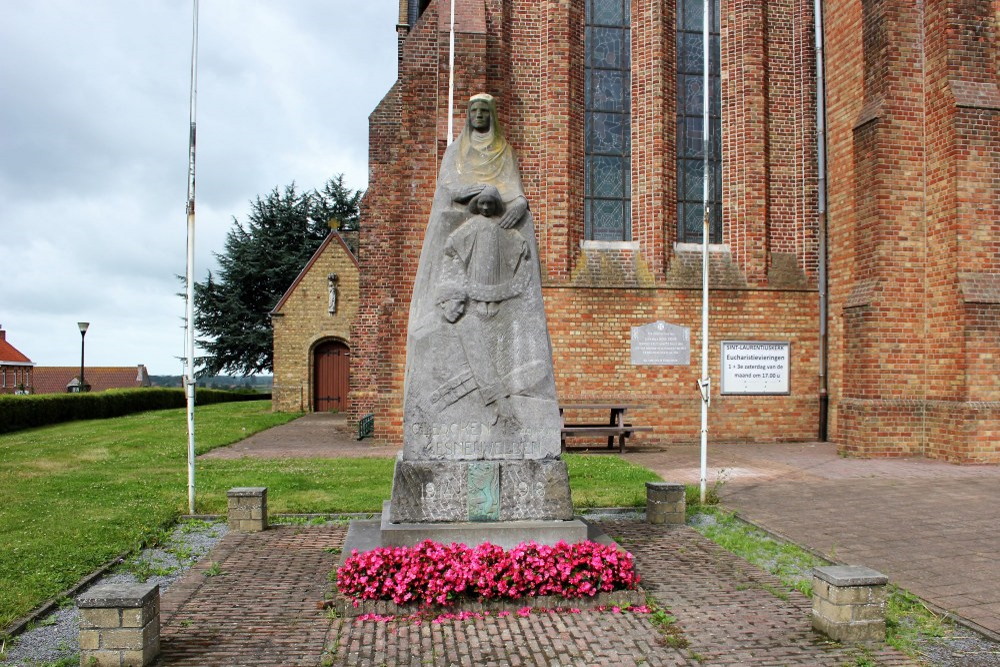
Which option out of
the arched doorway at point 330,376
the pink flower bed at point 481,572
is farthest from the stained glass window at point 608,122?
the arched doorway at point 330,376

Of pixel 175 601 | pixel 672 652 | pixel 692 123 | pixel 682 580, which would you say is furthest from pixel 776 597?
pixel 692 123

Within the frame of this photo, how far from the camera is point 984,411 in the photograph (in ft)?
41.9

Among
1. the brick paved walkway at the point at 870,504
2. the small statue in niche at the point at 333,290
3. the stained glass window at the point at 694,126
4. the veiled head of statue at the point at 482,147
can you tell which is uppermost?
the stained glass window at the point at 694,126

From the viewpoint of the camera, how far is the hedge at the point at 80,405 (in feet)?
70.7

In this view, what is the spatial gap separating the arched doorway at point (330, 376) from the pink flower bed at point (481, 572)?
77.2 feet

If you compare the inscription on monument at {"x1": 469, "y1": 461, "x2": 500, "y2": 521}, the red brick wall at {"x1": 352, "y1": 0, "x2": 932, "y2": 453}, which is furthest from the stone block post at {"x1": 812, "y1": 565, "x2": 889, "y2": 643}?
the red brick wall at {"x1": 352, "y1": 0, "x2": 932, "y2": 453}

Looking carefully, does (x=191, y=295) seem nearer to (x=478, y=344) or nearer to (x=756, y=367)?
(x=478, y=344)

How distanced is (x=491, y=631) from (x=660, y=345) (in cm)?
1145

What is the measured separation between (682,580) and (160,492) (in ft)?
22.7

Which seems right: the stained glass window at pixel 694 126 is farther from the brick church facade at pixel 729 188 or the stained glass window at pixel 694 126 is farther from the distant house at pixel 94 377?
the distant house at pixel 94 377

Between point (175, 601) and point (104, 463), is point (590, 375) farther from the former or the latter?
point (175, 601)

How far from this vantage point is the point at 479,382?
20.0ft

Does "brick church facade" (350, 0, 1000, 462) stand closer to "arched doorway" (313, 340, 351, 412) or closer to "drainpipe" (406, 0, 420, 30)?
"drainpipe" (406, 0, 420, 30)

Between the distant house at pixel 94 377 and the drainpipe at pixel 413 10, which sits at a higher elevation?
the drainpipe at pixel 413 10
